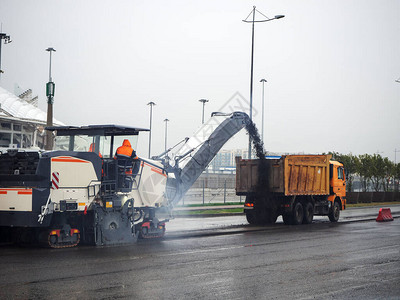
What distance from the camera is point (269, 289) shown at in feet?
29.2

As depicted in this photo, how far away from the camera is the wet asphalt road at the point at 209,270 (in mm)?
8570

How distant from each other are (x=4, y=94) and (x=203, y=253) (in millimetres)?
64974

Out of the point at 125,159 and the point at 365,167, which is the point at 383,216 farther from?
the point at 365,167

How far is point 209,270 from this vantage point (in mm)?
10648

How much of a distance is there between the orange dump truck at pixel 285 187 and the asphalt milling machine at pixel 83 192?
6.77 meters

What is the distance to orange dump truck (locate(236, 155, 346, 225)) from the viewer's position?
22359 millimetres

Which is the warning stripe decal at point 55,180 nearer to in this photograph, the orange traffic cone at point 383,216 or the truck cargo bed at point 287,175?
the truck cargo bed at point 287,175

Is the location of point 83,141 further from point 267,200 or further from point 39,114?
point 39,114

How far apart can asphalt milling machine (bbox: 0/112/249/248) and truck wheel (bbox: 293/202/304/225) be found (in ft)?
24.5

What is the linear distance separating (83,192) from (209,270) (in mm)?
4431

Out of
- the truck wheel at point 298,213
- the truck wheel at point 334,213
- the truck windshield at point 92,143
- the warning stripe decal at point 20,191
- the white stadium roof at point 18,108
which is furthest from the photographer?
the white stadium roof at point 18,108

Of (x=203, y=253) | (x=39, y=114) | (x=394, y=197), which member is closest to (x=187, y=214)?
(x=203, y=253)

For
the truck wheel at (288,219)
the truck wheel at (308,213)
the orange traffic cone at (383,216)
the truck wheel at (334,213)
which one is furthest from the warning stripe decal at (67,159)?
the orange traffic cone at (383,216)

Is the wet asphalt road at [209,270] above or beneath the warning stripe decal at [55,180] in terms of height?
beneath
